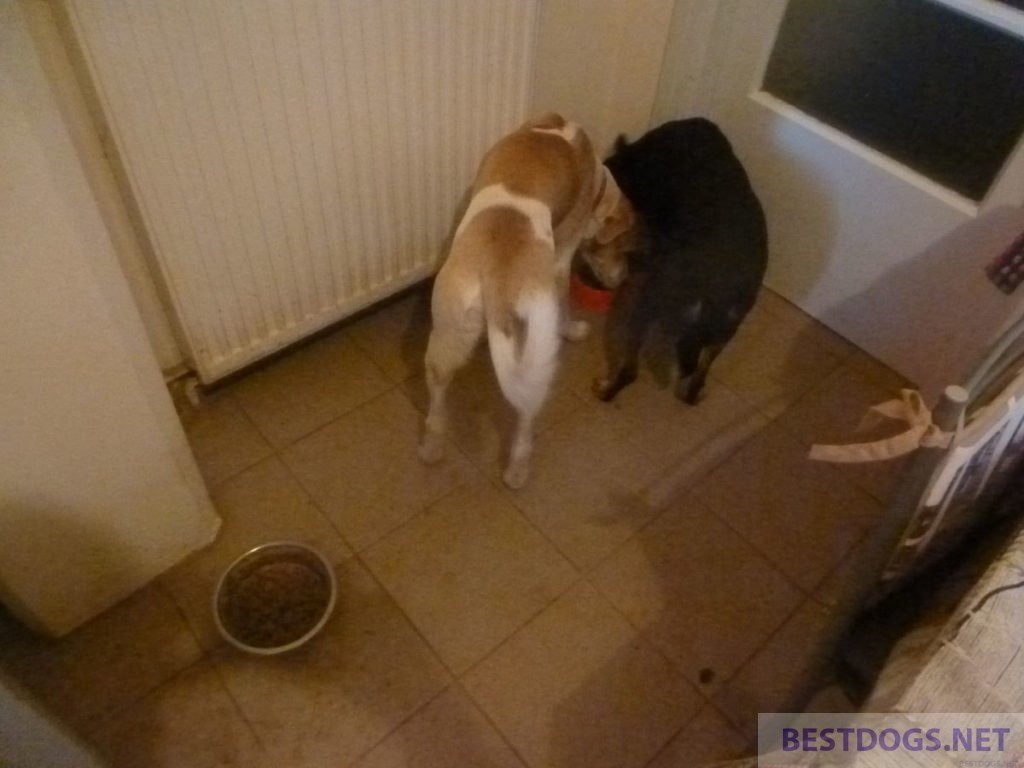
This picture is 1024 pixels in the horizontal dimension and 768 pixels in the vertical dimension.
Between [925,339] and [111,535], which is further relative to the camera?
[925,339]

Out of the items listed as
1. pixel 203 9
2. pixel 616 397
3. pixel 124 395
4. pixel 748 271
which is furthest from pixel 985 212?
pixel 124 395

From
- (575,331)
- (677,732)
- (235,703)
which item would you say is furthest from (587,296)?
(235,703)

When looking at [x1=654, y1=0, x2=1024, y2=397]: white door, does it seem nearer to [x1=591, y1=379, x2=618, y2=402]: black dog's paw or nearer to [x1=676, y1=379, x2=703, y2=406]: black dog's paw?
[x1=676, y1=379, x2=703, y2=406]: black dog's paw

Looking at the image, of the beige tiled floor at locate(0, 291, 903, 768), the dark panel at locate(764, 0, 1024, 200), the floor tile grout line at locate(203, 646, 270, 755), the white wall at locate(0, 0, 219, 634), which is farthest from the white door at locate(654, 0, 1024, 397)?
the floor tile grout line at locate(203, 646, 270, 755)

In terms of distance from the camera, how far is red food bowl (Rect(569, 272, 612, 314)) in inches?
79.4

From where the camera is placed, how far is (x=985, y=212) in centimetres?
163

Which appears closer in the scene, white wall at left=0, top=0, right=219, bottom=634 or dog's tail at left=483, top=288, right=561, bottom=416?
white wall at left=0, top=0, right=219, bottom=634

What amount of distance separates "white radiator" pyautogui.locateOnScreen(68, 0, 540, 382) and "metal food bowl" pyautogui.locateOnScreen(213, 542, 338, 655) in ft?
1.49

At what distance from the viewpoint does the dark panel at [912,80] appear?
156cm

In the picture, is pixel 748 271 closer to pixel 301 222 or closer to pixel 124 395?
pixel 301 222

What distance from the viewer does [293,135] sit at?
55.5 inches

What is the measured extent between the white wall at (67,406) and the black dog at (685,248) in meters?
0.94

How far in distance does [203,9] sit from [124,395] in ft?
1.94

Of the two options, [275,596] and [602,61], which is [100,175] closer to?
[275,596]
